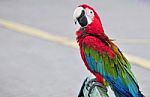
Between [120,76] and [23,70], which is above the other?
[23,70]

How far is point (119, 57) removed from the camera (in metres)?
1.74

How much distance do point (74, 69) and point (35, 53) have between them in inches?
29.1

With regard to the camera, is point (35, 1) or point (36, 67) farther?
point (35, 1)

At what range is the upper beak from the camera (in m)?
1.72

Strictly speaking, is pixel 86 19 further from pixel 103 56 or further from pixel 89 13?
pixel 103 56

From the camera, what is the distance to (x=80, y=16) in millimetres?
1721

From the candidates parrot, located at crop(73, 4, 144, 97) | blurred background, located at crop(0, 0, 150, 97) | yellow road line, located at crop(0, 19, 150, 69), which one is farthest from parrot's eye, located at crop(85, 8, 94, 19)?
yellow road line, located at crop(0, 19, 150, 69)

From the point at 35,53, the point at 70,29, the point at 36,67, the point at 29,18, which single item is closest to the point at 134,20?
the point at 70,29

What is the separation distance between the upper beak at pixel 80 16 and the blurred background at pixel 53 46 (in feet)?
6.85

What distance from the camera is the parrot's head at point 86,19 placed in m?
1.73

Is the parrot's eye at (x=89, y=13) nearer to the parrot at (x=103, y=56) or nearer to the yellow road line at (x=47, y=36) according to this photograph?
the parrot at (x=103, y=56)

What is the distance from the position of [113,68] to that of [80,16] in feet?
0.73

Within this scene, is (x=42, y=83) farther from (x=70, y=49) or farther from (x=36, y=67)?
(x=70, y=49)

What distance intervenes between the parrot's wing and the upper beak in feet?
0.19
